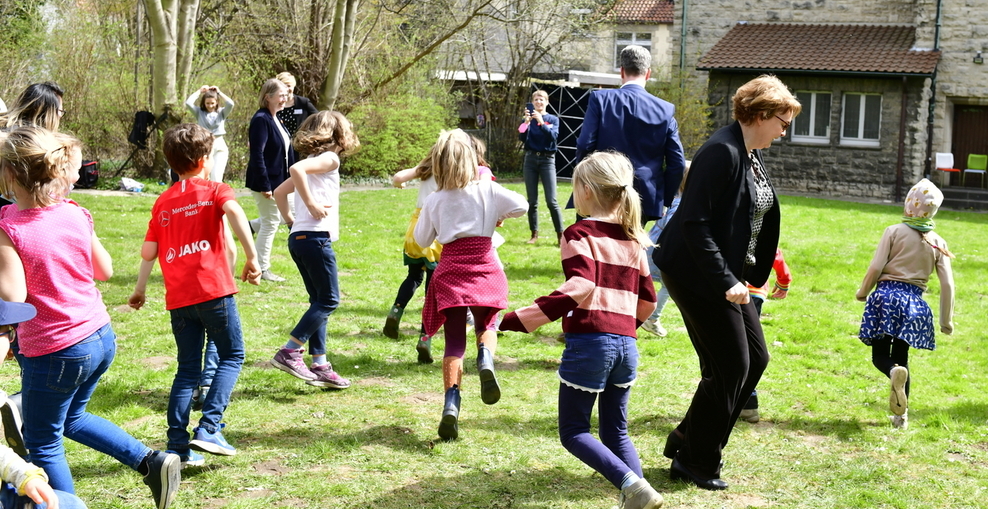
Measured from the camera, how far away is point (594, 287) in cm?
378

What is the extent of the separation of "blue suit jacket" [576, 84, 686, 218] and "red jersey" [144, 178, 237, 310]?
312 cm

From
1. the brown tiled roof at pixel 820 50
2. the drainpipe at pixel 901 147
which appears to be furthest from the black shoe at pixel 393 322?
the drainpipe at pixel 901 147

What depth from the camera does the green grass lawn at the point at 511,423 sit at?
426 centimetres

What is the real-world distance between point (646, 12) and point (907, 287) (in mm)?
31588

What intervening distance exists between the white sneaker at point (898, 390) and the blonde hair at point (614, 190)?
7.42 ft

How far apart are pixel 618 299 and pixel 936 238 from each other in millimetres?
2679

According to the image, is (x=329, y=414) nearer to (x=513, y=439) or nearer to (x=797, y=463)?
(x=513, y=439)

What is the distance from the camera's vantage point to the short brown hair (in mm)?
4379

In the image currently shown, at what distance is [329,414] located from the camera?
536 cm

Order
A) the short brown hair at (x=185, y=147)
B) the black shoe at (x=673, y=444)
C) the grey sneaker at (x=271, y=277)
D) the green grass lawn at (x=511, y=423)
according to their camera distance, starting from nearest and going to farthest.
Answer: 1. the green grass lawn at (x=511, y=423)
2. the short brown hair at (x=185, y=147)
3. the black shoe at (x=673, y=444)
4. the grey sneaker at (x=271, y=277)

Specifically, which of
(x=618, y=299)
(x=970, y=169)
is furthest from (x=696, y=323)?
(x=970, y=169)

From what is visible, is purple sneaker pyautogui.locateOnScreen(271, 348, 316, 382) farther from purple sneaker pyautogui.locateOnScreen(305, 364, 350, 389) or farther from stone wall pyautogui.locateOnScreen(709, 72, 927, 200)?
stone wall pyautogui.locateOnScreen(709, 72, 927, 200)

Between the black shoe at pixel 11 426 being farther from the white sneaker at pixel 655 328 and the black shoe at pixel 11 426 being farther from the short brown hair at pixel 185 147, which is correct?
the white sneaker at pixel 655 328

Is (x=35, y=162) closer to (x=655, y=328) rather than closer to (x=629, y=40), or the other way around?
(x=655, y=328)
